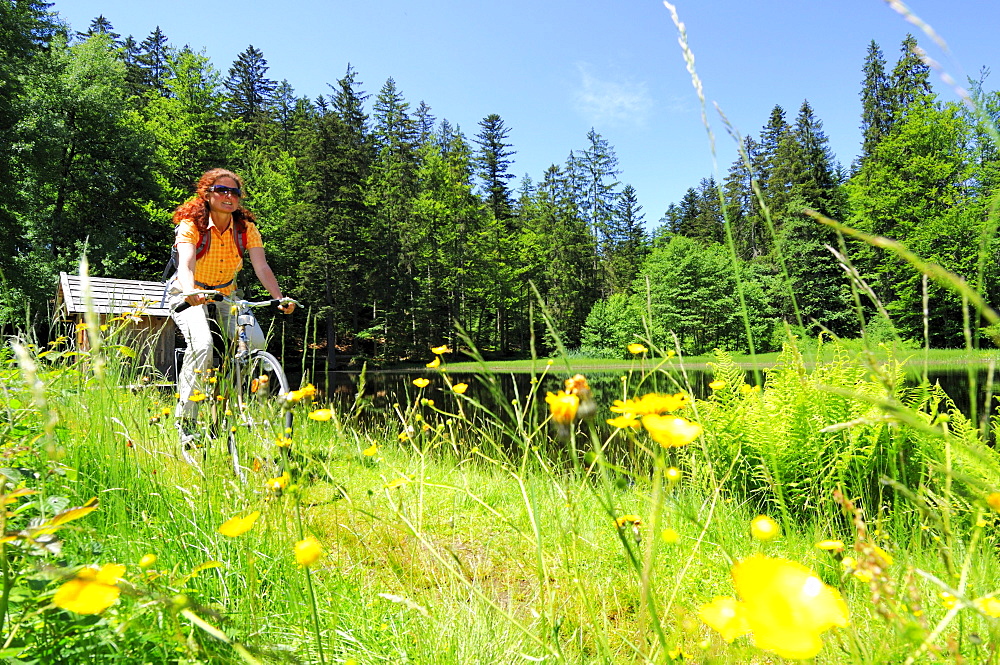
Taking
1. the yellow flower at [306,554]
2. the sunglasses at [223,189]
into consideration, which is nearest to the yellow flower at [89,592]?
the yellow flower at [306,554]

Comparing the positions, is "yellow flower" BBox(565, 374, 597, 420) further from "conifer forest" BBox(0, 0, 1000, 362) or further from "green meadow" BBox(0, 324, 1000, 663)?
"conifer forest" BBox(0, 0, 1000, 362)

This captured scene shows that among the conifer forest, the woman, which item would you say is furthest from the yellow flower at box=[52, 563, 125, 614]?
the conifer forest

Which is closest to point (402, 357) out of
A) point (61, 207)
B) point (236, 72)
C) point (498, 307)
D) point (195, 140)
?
point (498, 307)

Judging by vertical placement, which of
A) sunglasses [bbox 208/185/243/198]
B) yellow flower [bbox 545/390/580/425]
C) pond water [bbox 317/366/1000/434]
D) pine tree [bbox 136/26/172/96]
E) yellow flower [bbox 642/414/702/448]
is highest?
pine tree [bbox 136/26/172/96]

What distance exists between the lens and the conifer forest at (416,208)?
1695cm

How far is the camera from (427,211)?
29531mm

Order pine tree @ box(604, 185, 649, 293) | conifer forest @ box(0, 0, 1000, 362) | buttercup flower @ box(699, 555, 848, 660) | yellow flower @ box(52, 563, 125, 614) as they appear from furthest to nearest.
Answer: pine tree @ box(604, 185, 649, 293) < conifer forest @ box(0, 0, 1000, 362) < yellow flower @ box(52, 563, 125, 614) < buttercup flower @ box(699, 555, 848, 660)

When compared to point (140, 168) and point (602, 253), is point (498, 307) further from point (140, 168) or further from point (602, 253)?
point (140, 168)

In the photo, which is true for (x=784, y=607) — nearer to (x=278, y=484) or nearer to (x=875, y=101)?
(x=278, y=484)

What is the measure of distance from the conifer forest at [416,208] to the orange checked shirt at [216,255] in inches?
418

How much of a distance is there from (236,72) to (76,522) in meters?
44.1

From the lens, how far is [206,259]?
3002mm

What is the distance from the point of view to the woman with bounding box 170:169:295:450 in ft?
8.76

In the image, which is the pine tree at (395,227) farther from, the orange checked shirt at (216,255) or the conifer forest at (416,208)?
the orange checked shirt at (216,255)
